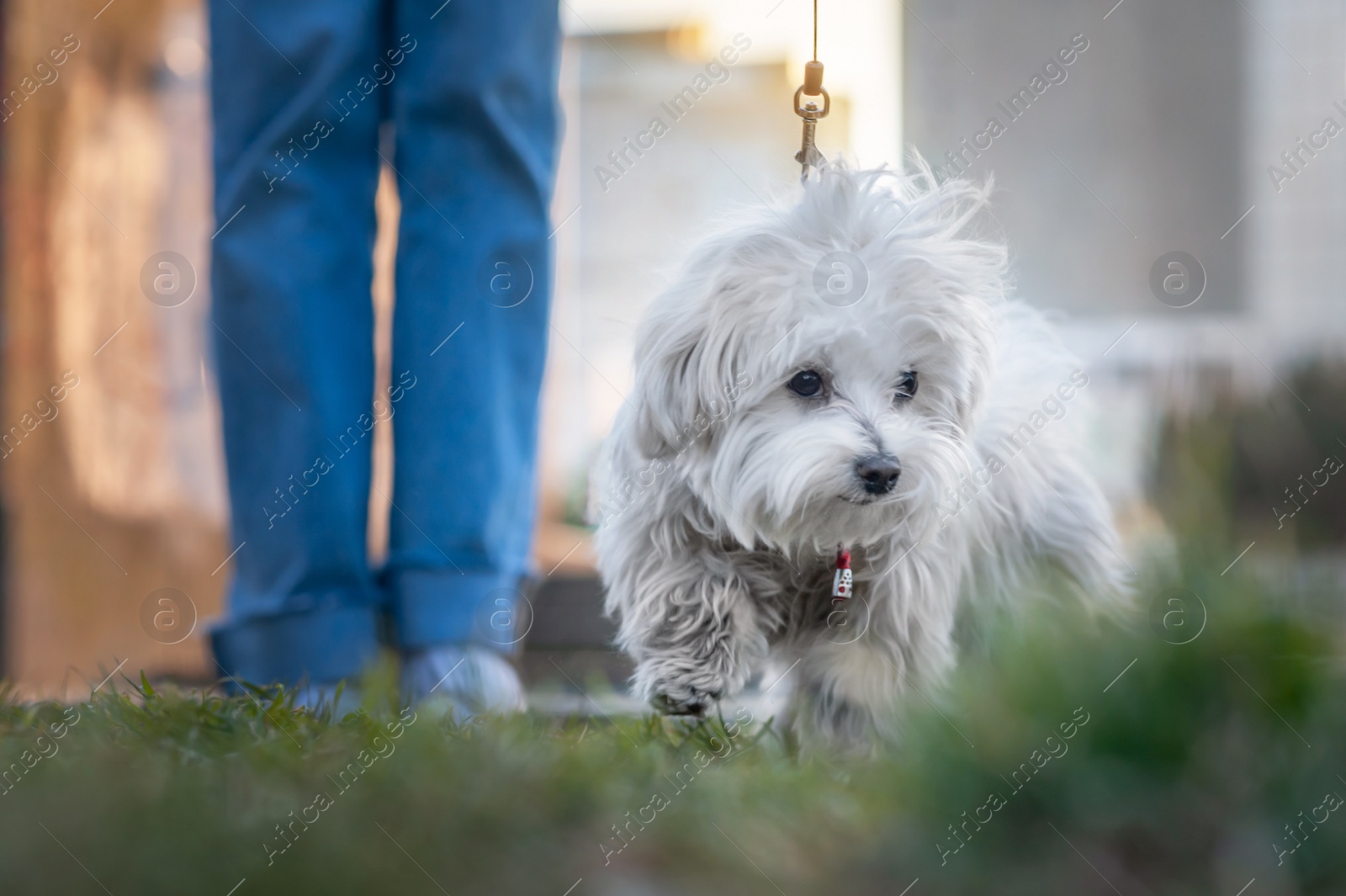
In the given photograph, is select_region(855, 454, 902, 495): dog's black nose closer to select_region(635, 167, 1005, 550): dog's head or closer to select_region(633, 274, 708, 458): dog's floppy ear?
select_region(635, 167, 1005, 550): dog's head

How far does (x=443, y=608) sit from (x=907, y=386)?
3.47 feet

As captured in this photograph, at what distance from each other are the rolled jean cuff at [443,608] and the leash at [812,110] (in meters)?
1.10

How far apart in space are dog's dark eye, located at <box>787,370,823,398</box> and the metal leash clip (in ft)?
1.40

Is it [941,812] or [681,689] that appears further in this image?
[681,689]

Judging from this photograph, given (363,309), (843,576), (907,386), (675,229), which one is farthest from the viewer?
(675,229)

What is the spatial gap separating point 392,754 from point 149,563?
3.34 metres

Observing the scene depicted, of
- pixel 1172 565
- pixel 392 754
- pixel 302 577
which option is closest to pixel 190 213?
pixel 302 577

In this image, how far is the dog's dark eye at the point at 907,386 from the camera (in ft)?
7.18

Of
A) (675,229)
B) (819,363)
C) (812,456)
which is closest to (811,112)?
(819,363)

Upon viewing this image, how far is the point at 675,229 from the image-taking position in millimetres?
7969

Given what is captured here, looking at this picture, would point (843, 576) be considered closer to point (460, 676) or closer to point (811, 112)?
point (460, 676)

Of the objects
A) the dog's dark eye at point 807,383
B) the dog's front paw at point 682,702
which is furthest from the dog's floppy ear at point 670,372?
the dog's front paw at point 682,702

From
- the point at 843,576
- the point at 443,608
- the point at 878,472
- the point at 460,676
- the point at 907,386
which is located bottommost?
the point at 460,676

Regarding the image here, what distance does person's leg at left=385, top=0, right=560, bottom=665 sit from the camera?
2420 mm
